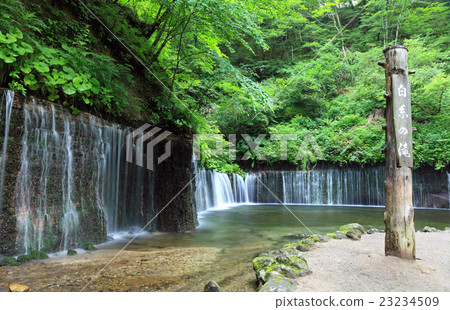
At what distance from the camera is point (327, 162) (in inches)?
638

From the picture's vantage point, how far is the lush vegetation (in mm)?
4578

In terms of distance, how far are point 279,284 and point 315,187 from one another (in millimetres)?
14398

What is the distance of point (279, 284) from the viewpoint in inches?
106

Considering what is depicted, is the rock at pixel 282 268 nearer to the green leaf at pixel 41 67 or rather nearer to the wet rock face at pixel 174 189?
the wet rock face at pixel 174 189

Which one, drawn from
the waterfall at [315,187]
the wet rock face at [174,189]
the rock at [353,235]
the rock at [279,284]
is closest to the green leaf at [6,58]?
the wet rock face at [174,189]

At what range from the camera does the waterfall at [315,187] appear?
13547 mm

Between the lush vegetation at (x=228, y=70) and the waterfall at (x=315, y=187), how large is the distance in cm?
90

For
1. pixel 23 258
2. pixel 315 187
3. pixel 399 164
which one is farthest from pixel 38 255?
pixel 315 187

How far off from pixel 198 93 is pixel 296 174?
913 cm

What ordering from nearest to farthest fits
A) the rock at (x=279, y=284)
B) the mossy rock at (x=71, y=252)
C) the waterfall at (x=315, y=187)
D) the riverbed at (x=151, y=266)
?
the rock at (x=279, y=284)
the riverbed at (x=151, y=266)
the mossy rock at (x=71, y=252)
the waterfall at (x=315, y=187)

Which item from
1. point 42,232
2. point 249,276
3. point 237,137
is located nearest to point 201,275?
point 249,276

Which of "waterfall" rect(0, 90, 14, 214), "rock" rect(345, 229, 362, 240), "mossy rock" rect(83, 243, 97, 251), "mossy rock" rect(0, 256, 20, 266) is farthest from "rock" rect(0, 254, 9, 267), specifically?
"rock" rect(345, 229, 362, 240)

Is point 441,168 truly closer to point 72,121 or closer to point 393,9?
point 393,9

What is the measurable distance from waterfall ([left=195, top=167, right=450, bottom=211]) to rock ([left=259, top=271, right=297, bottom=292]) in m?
9.69
